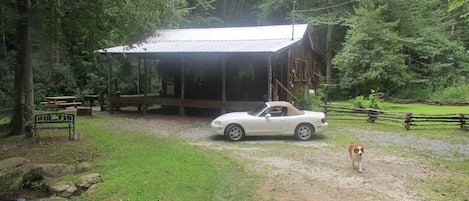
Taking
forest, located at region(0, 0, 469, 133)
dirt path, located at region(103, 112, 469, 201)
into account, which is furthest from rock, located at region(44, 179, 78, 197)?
forest, located at region(0, 0, 469, 133)

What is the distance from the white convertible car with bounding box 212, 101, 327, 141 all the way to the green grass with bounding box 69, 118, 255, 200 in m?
1.55

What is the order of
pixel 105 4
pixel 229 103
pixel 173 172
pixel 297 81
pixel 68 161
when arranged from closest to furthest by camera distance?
pixel 173 172 < pixel 68 161 < pixel 105 4 < pixel 229 103 < pixel 297 81

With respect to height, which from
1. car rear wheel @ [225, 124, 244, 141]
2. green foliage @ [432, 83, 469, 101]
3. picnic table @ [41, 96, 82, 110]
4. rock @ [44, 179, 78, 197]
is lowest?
rock @ [44, 179, 78, 197]

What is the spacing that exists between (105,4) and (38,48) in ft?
47.0

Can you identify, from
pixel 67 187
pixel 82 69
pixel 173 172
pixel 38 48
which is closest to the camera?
pixel 67 187

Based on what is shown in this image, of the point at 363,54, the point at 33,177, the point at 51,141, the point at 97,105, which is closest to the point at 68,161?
the point at 33,177

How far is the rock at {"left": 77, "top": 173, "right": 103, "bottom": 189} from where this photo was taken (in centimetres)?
691

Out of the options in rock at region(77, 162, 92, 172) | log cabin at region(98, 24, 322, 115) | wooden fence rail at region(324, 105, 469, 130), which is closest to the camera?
rock at region(77, 162, 92, 172)

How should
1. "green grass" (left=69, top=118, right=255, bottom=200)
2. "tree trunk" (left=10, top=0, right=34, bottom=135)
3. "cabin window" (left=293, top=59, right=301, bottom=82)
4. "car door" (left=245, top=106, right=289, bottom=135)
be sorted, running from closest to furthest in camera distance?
"green grass" (left=69, top=118, right=255, bottom=200), "car door" (left=245, top=106, right=289, bottom=135), "tree trunk" (left=10, top=0, right=34, bottom=135), "cabin window" (left=293, top=59, right=301, bottom=82)

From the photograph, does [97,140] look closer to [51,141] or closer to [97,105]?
[51,141]

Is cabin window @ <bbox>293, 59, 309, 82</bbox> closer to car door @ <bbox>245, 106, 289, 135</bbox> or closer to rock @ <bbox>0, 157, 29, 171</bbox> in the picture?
car door @ <bbox>245, 106, 289, 135</bbox>

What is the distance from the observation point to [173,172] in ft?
24.3

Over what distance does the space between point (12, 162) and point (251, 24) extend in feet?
103

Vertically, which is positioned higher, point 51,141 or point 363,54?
point 363,54
